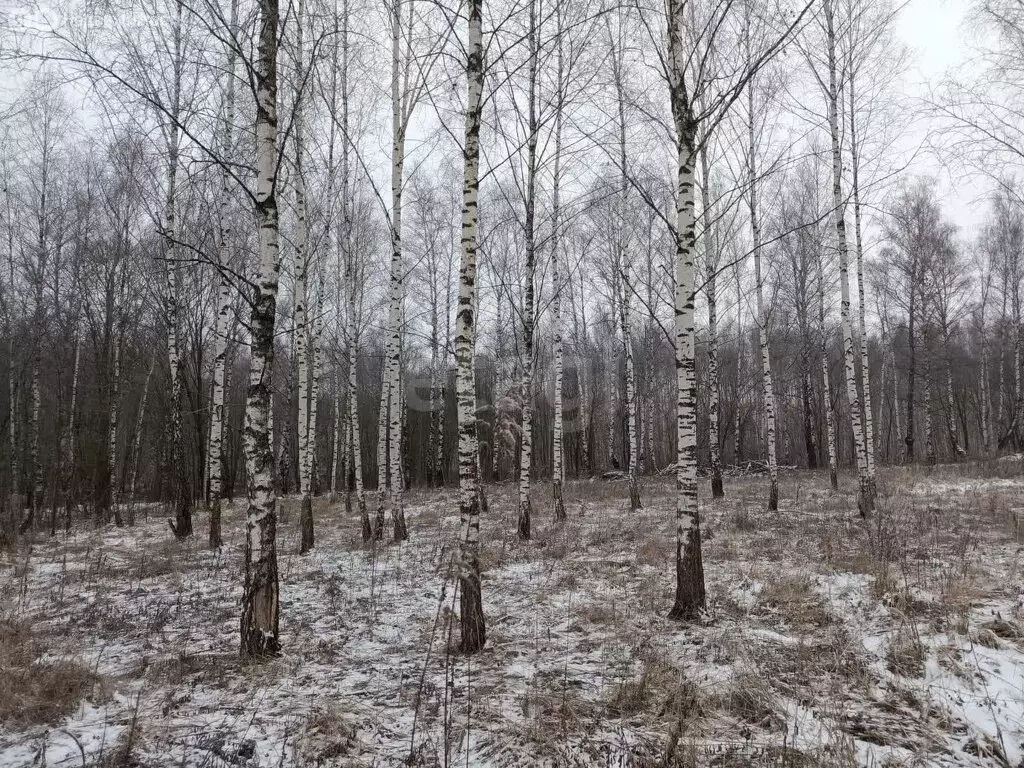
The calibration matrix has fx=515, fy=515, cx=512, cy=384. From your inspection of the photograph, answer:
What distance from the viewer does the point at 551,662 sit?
4266mm

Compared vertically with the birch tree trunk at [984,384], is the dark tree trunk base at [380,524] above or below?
below

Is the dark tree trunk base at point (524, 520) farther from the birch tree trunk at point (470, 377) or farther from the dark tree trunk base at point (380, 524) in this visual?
the birch tree trunk at point (470, 377)

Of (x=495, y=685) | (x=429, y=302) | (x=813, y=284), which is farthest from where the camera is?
(x=429, y=302)

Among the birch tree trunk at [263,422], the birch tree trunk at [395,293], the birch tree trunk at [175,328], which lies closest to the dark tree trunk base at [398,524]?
the birch tree trunk at [395,293]

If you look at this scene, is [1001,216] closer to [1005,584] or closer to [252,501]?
[1005,584]

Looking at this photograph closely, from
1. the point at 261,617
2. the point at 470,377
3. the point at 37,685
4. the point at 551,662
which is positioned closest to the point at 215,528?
the point at 261,617

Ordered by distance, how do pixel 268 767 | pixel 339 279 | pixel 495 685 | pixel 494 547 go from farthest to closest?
1. pixel 339 279
2. pixel 494 547
3. pixel 495 685
4. pixel 268 767

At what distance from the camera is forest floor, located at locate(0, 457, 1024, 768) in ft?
9.76

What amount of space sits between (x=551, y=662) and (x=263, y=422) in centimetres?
315

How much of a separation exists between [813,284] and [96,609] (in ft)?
81.5

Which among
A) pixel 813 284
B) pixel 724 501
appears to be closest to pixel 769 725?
pixel 724 501

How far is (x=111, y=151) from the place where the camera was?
31.8 ft

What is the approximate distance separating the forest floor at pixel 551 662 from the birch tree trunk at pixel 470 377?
0.39 m

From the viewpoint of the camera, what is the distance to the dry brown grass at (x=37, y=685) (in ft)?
11.0
